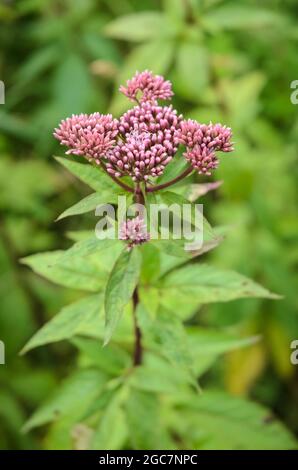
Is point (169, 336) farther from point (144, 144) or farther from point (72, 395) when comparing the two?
point (144, 144)

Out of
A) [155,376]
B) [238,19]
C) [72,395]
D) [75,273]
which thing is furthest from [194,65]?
[72,395]

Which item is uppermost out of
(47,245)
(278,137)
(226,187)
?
(278,137)

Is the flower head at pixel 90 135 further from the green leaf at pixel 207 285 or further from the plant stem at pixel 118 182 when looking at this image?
the green leaf at pixel 207 285

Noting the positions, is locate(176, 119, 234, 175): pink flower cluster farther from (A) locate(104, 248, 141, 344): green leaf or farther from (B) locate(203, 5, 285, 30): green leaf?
(B) locate(203, 5, 285, 30): green leaf


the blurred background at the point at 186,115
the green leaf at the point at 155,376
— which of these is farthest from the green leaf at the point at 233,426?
the blurred background at the point at 186,115

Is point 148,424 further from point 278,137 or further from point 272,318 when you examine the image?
point 278,137

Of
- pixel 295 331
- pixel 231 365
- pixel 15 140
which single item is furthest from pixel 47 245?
pixel 295 331
